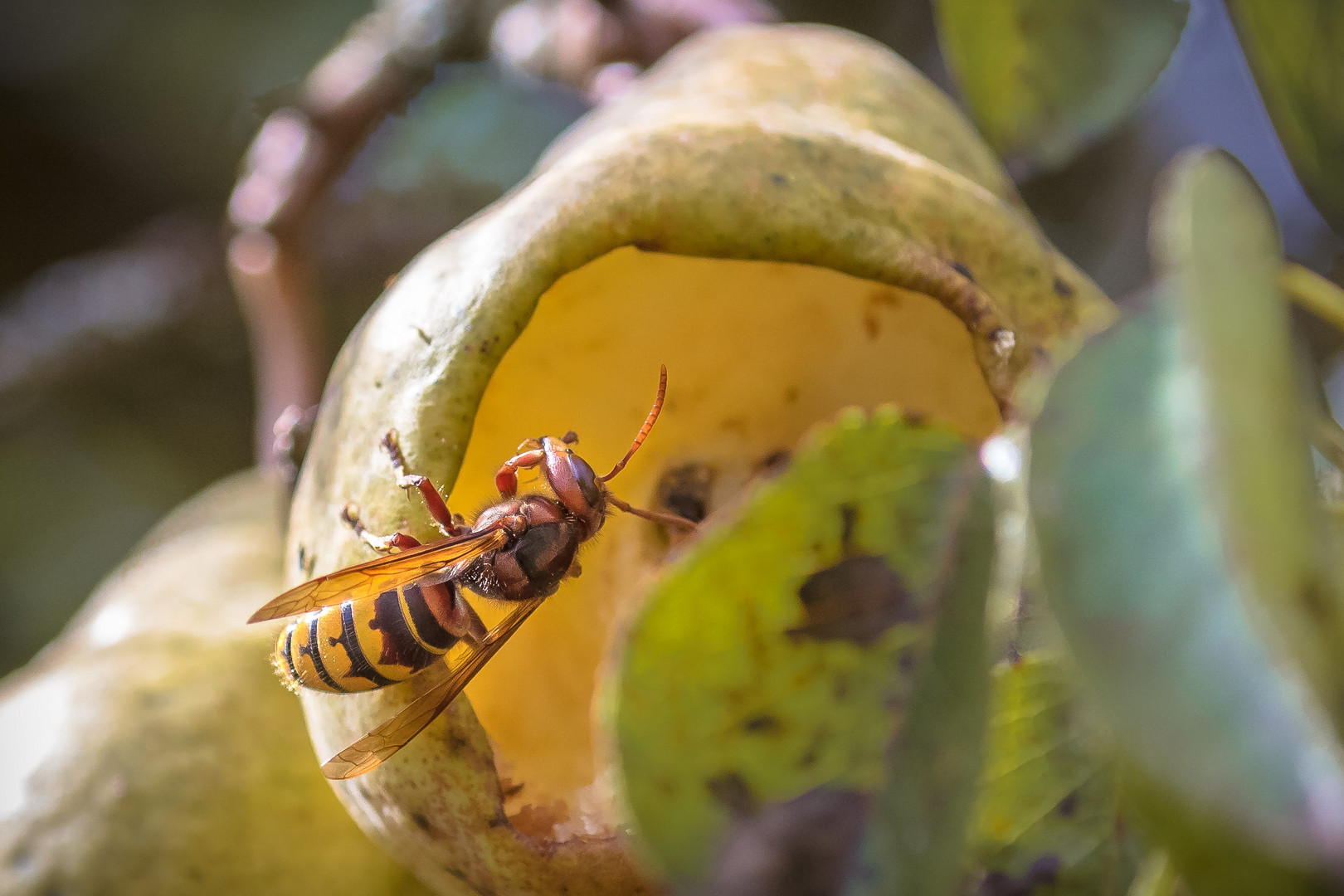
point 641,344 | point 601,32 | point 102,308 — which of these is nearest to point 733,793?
point 641,344

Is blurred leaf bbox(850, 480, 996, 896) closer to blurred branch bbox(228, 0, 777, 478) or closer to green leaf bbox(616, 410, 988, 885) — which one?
green leaf bbox(616, 410, 988, 885)

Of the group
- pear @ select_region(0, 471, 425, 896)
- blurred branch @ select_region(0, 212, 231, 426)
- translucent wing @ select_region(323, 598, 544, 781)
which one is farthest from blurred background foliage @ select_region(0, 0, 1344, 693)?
translucent wing @ select_region(323, 598, 544, 781)

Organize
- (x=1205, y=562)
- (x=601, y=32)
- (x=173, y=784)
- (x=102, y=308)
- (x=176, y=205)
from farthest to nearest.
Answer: (x=176, y=205), (x=102, y=308), (x=601, y=32), (x=173, y=784), (x=1205, y=562)

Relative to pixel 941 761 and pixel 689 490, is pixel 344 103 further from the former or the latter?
pixel 941 761

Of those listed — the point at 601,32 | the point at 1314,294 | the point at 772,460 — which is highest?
the point at 601,32

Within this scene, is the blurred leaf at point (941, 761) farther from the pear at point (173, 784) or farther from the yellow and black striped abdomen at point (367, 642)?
the pear at point (173, 784)

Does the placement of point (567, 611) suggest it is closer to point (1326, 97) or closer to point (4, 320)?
point (1326, 97)

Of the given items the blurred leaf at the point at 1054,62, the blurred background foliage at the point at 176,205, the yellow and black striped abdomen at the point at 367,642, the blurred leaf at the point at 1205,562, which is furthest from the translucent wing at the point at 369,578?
the blurred background foliage at the point at 176,205
